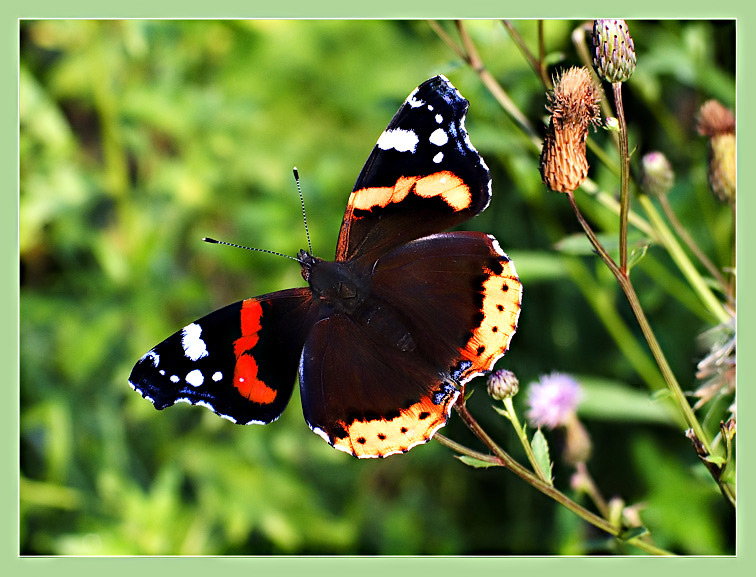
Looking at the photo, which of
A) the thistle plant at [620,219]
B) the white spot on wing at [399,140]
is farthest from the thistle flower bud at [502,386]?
the white spot on wing at [399,140]

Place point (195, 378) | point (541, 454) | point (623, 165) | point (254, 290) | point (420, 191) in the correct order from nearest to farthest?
point (623, 165), point (541, 454), point (195, 378), point (420, 191), point (254, 290)

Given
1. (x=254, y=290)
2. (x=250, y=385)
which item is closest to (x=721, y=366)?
(x=250, y=385)

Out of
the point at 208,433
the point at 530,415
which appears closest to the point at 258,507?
the point at 208,433

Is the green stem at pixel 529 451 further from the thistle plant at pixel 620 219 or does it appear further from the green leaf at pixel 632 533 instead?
the green leaf at pixel 632 533

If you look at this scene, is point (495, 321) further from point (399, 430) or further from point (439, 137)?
point (439, 137)

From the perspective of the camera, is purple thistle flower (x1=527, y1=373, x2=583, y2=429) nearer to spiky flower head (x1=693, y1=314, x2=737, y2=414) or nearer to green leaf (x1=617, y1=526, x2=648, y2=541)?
spiky flower head (x1=693, y1=314, x2=737, y2=414)

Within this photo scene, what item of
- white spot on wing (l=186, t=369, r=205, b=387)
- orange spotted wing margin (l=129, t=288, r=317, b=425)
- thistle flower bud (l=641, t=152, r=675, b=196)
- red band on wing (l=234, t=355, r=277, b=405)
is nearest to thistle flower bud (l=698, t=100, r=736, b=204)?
thistle flower bud (l=641, t=152, r=675, b=196)
